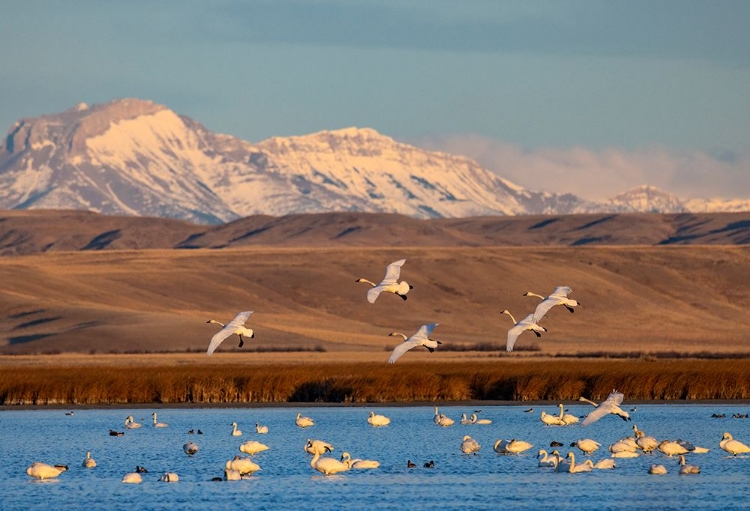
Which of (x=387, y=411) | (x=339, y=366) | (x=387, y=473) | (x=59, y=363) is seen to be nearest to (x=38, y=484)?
(x=387, y=473)

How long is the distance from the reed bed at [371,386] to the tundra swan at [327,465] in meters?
18.2

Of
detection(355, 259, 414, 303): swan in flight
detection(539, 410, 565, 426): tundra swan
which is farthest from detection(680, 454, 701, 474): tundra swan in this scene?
detection(539, 410, 565, 426): tundra swan

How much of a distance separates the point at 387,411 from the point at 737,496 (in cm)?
2126

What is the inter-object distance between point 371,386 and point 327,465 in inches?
745

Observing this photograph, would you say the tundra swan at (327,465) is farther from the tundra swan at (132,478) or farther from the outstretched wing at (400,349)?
the tundra swan at (132,478)

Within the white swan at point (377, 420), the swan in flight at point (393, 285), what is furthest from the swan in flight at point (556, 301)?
the white swan at point (377, 420)

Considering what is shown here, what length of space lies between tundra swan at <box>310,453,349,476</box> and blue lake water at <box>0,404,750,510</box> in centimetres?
21

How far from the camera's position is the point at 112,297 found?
125 meters

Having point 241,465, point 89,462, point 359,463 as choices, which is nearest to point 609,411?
point 359,463

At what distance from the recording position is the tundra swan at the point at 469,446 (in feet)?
129

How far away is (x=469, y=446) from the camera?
129ft

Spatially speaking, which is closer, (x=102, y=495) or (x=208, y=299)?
(x=102, y=495)

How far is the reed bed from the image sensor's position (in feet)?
178

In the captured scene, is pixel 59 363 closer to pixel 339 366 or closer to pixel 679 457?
pixel 339 366
